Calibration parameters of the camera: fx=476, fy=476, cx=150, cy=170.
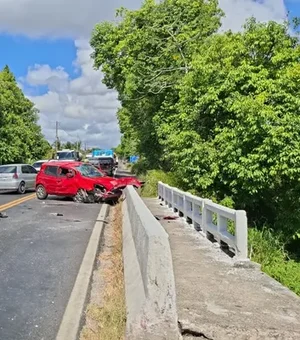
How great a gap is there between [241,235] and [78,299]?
296 cm

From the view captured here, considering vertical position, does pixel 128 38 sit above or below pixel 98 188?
above

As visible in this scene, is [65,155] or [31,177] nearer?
[31,177]

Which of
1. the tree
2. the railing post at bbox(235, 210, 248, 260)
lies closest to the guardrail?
the railing post at bbox(235, 210, 248, 260)

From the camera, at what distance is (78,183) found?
2045cm

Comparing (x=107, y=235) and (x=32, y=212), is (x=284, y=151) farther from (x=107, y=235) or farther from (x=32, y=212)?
(x=32, y=212)

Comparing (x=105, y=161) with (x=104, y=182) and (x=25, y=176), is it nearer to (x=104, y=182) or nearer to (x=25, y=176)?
(x=25, y=176)

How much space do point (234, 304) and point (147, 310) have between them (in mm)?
1352

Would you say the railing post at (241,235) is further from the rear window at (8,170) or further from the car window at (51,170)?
the rear window at (8,170)

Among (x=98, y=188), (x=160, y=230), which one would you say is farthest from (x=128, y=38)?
(x=160, y=230)

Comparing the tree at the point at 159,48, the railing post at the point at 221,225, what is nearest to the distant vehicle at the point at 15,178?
the tree at the point at 159,48

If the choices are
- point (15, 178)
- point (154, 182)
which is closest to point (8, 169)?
point (15, 178)

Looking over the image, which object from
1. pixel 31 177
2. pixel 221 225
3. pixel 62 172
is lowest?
pixel 221 225

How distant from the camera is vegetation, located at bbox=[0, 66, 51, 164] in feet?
167

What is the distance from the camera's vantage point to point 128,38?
3070 centimetres
